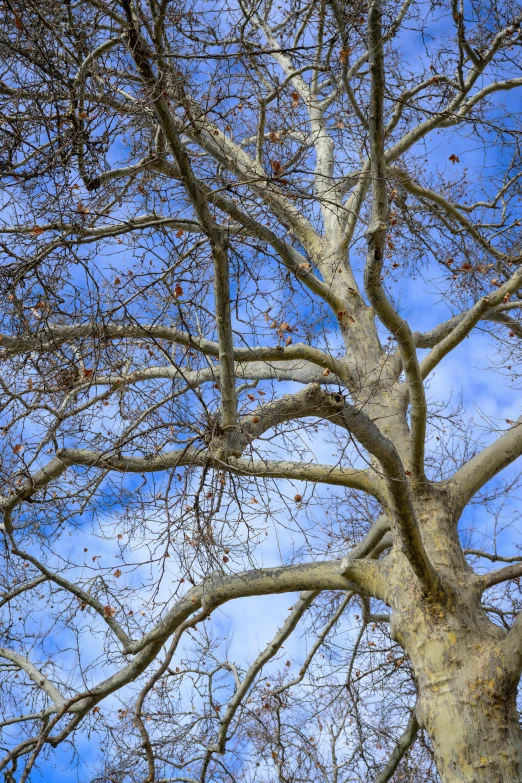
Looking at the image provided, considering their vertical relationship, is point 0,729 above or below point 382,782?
above

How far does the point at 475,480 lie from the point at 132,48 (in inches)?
146

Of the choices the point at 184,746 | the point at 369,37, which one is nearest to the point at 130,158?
the point at 369,37

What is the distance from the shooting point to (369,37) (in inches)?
146

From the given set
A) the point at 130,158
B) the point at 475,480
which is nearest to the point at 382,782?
the point at 475,480

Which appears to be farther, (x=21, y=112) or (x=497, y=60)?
(x=497, y=60)

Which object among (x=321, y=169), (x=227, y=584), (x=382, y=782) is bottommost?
(x=382, y=782)

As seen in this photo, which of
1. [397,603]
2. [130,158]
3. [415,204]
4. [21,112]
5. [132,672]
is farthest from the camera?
[415,204]

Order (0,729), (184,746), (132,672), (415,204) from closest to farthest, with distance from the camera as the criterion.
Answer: (132,672) < (0,729) < (184,746) < (415,204)

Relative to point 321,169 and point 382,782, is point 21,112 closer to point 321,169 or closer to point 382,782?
point 321,169

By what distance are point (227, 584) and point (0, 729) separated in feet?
8.18

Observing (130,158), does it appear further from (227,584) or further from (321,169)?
(321,169)

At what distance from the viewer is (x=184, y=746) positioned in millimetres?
6332

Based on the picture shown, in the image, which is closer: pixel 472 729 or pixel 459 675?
pixel 472 729

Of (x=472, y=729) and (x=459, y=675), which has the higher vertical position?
(x=459, y=675)
